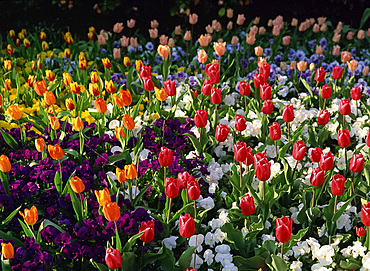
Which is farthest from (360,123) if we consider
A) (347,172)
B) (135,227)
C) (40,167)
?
(40,167)

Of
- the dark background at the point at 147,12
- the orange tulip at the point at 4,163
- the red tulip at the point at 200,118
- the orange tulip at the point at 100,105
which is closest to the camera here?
the orange tulip at the point at 4,163

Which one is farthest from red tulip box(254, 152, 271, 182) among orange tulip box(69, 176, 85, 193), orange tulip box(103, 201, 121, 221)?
orange tulip box(69, 176, 85, 193)

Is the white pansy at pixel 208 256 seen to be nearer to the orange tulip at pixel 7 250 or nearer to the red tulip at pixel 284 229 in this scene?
the red tulip at pixel 284 229

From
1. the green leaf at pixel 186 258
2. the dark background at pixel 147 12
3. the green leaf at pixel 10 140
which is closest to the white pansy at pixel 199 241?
the green leaf at pixel 186 258

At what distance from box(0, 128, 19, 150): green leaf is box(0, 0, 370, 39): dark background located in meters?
3.74

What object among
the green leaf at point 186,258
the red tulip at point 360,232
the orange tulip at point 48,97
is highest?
the orange tulip at point 48,97

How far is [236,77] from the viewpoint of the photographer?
3881 millimetres

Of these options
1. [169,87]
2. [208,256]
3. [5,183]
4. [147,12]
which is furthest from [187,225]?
[147,12]

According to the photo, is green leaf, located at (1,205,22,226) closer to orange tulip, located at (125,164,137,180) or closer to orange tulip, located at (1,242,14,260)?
orange tulip, located at (1,242,14,260)

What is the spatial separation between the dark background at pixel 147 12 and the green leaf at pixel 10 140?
147 inches

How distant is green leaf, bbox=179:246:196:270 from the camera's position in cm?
199

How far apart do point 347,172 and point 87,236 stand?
4.92ft

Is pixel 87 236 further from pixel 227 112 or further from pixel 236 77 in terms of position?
pixel 236 77

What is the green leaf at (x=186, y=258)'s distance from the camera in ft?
6.53
